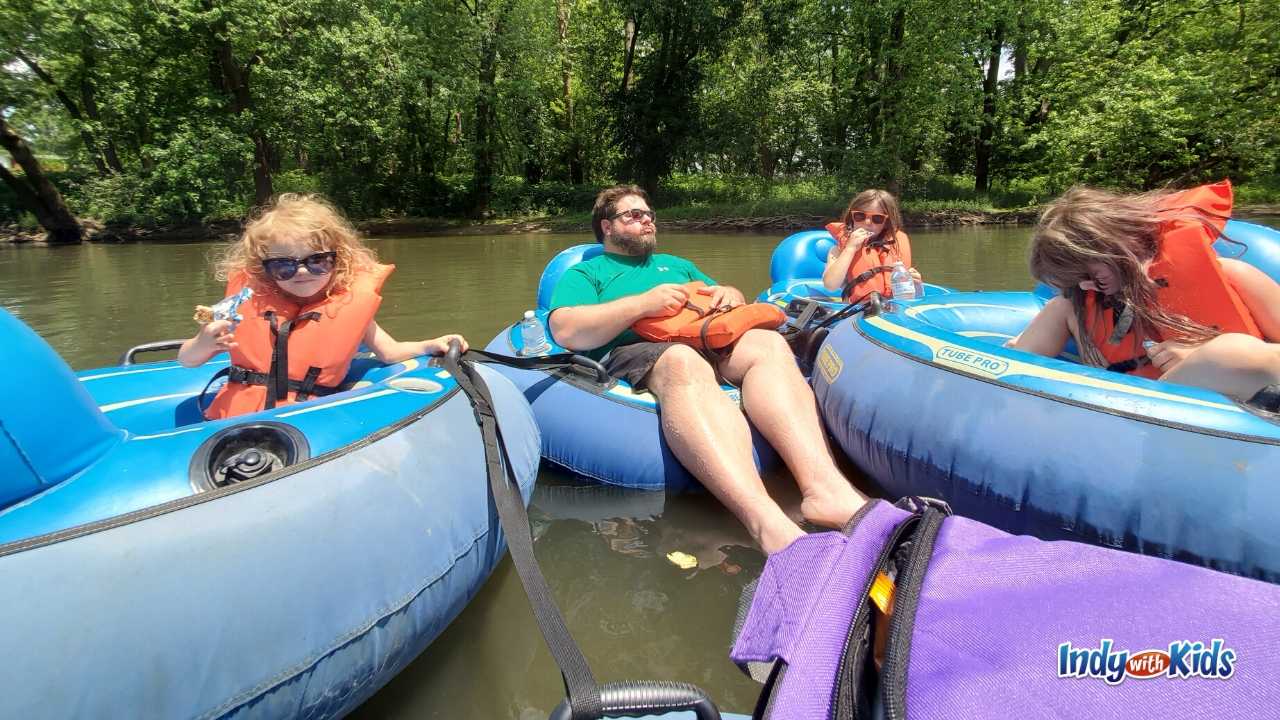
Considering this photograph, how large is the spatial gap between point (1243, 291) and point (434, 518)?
2316 millimetres

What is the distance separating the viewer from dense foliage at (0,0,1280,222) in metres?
14.2

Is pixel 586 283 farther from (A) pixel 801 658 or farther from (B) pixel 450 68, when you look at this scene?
(B) pixel 450 68

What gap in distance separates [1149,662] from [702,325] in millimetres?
1912

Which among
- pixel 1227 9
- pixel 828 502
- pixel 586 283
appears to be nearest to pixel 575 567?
pixel 828 502

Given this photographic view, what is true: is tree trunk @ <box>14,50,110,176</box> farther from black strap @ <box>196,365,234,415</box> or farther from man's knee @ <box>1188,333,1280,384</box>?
man's knee @ <box>1188,333,1280,384</box>

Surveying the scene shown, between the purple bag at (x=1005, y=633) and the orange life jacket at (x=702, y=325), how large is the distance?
1565mm

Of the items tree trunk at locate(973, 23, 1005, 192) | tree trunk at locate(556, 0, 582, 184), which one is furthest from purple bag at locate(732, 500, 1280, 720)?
tree trunk at locate(556, 0, 582, 184)

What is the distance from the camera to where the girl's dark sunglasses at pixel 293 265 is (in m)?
2.09

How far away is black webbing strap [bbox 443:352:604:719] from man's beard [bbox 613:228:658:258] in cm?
104

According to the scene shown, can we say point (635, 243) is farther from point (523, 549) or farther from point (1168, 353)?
point (1168, 353)

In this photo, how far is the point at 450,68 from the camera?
16.7 m

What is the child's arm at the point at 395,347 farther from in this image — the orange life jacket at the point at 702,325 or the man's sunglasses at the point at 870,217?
the man's sunglasses at the point at 870,217

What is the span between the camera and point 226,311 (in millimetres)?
2033

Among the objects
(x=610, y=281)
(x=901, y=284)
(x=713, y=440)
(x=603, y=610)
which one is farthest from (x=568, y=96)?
(x=603, y=610)
